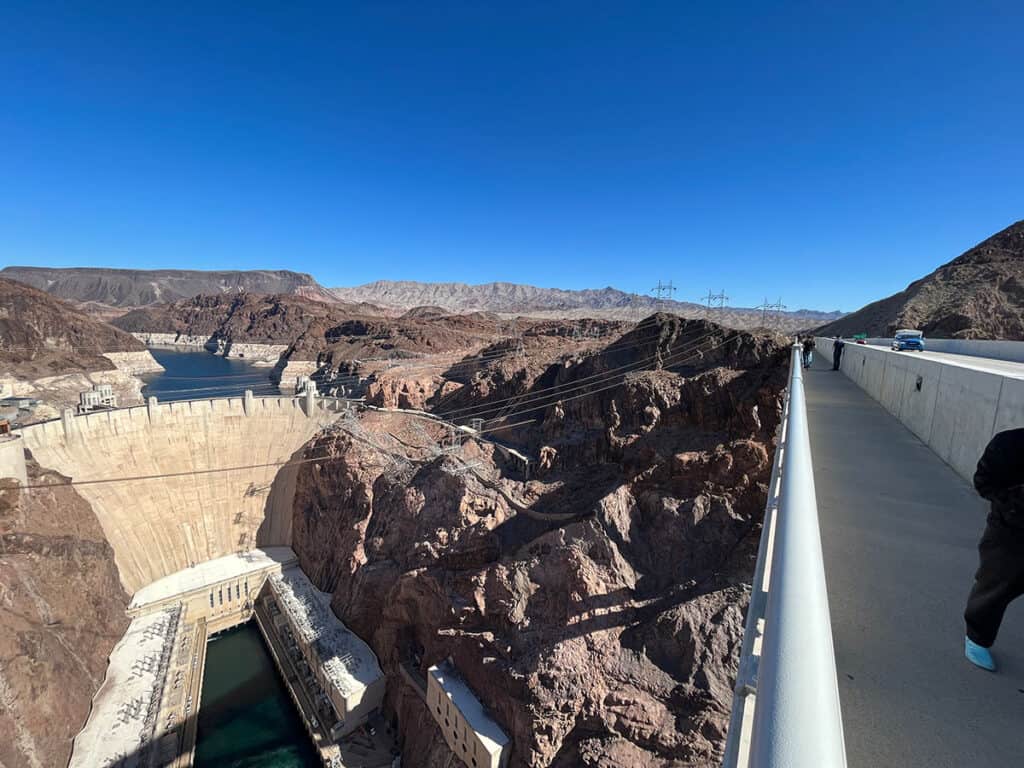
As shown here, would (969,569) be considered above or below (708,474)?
above

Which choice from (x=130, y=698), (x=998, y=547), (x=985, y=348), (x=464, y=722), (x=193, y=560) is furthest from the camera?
(x=193, y=560)

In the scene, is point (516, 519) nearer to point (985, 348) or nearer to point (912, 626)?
point (912, 626)

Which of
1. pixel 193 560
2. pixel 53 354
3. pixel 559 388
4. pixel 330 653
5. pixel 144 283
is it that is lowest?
pixel 330 653

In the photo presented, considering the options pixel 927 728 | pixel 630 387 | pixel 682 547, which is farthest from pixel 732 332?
pixel 927 728

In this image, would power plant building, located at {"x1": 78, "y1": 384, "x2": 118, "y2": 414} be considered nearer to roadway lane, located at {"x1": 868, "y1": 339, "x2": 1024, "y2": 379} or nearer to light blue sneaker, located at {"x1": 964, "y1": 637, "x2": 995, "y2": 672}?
light blue sneaker, located at {"x1": 964, "y1": 637, "x2": 995, "y2": 672}

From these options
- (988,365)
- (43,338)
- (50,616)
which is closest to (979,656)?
(988,365)

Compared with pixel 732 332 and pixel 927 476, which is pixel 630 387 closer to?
pixel 732 332
